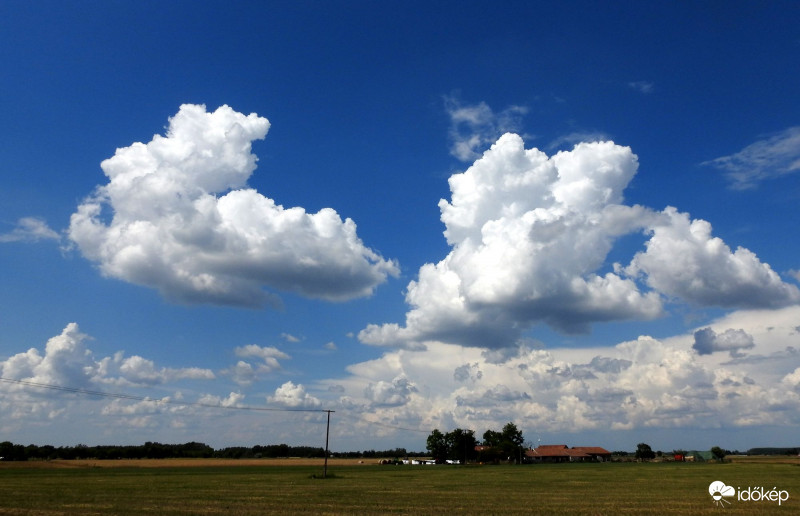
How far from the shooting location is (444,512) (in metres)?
34.1

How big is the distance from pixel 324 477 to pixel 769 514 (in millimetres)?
61952

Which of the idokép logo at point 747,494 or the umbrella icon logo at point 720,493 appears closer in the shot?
the umbrella icon logo at point 720,493

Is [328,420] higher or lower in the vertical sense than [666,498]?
higher

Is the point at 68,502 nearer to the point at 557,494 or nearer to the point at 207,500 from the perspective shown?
the point at 207,500

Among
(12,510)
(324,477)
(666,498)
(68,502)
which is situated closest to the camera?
(12,510)

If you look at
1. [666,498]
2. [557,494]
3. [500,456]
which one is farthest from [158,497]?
[500,456]

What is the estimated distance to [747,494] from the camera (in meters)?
48.2

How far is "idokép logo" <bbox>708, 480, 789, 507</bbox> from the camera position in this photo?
42441mm

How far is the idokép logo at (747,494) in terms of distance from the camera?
42.4 m

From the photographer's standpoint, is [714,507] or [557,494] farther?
[557,494]

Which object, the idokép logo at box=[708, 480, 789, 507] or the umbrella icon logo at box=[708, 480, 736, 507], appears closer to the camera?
the umbrella icon logo at box=[708, 480, 736, 507]

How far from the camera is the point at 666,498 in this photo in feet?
146

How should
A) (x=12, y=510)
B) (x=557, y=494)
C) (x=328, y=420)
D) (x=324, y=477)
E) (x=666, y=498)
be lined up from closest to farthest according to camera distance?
(x=12, y=510) → (x=666, y=498) → (x=557, y=494) → (x=324, y=477) → (x=328, y=420)

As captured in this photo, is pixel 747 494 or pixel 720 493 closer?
pixel 747 494
